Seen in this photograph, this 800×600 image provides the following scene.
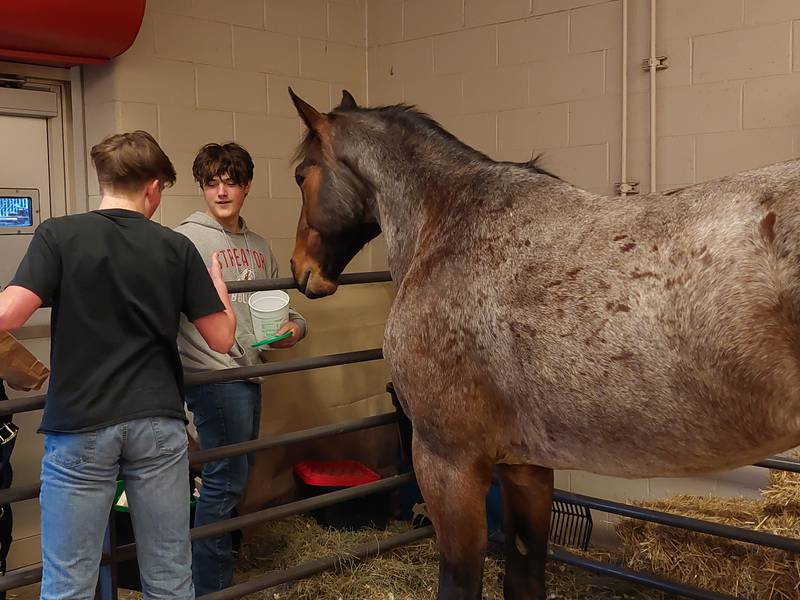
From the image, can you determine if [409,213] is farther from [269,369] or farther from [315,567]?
[315,567]

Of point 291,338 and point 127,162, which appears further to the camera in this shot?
point 291,338

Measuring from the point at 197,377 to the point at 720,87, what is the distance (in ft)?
8.27

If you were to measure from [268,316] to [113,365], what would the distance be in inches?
31.2

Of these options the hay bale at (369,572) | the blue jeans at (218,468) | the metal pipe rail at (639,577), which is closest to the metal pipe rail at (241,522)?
the blue jeans at (218,468)

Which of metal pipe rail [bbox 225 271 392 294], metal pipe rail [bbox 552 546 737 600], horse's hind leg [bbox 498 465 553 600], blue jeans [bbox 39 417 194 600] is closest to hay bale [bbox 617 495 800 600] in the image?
metal pipe rail [bbox 552 546 737 600]

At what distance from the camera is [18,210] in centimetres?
385

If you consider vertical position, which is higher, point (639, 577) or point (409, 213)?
point (409, 213)

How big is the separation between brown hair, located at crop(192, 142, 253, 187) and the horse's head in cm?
40

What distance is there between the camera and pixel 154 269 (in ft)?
6.70

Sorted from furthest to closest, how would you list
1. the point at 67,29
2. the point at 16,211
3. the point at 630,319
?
the point at 16,211 < the point at 67,29 < the point at 630,319

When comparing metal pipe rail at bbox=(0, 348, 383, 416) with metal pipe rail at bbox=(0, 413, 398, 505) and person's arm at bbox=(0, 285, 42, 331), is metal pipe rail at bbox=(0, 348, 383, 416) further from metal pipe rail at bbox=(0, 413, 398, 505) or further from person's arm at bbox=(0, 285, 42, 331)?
person's arm at bbox=(0, 285, 42, 331)

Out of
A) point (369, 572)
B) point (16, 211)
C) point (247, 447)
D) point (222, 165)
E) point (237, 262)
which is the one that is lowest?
point (369, 572)

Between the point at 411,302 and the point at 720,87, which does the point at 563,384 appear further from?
the point at 720,87

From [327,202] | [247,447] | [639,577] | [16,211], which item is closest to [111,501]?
[247,447]
